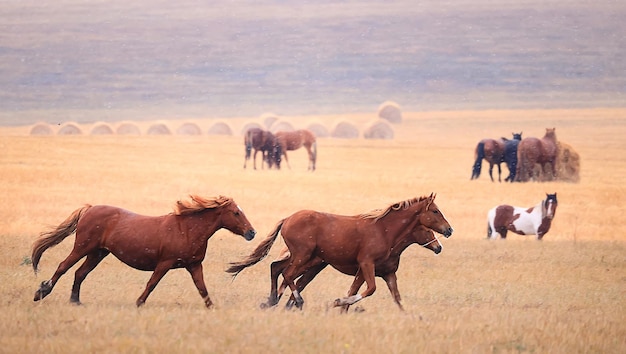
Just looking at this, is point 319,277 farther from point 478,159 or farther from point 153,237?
point 478,159

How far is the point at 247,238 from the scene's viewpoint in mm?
10539

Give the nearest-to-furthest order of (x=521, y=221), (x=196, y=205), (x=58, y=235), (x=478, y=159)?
(x=196, y=205), (x=58, y=235), (x=521, y=221), (x=478, y=159)

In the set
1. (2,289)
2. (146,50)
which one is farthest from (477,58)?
(2,289)

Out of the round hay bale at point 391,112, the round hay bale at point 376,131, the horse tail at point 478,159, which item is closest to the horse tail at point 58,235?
the horse tail at point 478,159

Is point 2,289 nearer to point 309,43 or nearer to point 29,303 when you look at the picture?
point 29,303

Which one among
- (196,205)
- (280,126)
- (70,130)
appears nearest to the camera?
(196,205)

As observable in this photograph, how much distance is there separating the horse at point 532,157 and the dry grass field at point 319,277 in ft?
3.88

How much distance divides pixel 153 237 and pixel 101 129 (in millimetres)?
40023

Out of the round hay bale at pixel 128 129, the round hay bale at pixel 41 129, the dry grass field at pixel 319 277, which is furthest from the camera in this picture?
the round hay bale at pixel 128 129

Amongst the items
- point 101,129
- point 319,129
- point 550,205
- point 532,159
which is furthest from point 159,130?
point 550,205

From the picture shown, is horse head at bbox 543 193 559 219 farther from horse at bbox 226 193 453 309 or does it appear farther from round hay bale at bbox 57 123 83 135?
round hay bale at bbox 57 123 83 135

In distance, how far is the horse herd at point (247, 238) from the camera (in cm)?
1041

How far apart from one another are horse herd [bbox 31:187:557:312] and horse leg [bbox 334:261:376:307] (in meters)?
0.01

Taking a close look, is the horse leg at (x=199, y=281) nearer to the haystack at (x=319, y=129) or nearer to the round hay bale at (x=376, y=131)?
the round hay bale at (x=376, y=131)
